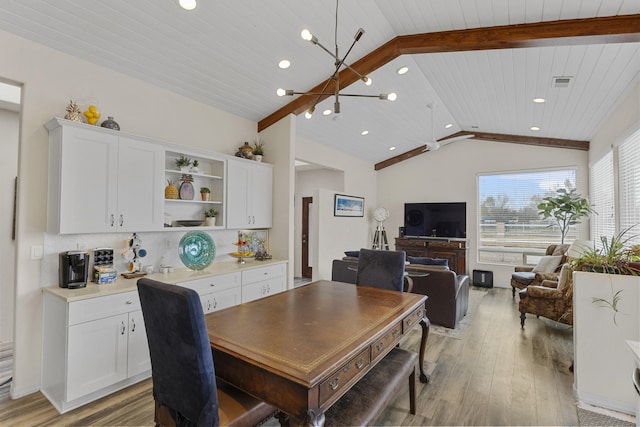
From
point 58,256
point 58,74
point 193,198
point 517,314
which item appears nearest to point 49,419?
point 58,256

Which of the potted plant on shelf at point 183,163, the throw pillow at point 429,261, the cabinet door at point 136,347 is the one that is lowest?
the cabinet door at point 136,347

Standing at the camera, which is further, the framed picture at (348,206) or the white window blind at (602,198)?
the framed picture at (348,206)

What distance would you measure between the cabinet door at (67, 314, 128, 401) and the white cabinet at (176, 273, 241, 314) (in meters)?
0.65

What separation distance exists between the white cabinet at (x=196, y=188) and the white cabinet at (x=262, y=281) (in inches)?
28.3

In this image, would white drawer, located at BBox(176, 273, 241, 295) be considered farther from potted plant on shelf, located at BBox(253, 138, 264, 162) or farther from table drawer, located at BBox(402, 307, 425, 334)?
table drawer, located at BBox(402, 307, 425, 334)

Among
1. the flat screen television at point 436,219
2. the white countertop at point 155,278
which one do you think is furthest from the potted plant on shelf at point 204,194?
the flat screen television at point 436,219

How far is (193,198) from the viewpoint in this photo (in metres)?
3.59

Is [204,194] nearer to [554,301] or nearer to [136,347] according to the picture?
[136,347]

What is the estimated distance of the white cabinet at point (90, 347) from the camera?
7.36 ft

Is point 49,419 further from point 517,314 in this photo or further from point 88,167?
point 517,314

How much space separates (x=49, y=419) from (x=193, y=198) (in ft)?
7.28

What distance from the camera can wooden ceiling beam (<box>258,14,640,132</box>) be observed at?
2.40m

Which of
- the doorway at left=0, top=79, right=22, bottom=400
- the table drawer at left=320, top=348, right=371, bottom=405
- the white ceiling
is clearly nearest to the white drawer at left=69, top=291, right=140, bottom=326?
the doorway at left=0, top=79, right=22, bottom=400

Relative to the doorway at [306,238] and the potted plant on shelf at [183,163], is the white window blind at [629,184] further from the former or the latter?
the doorway at [306,238]
